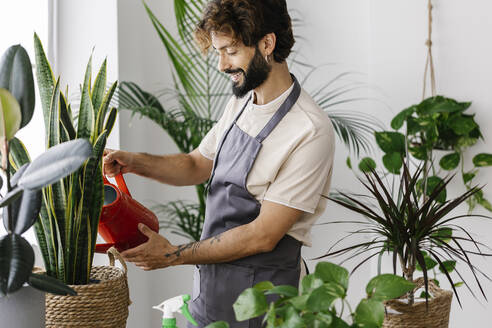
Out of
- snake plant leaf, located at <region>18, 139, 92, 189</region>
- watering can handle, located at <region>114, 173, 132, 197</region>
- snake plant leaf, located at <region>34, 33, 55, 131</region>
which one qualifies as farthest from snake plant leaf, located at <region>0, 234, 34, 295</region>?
watering can handle, located at <region>114, 173, 132, 197</region>

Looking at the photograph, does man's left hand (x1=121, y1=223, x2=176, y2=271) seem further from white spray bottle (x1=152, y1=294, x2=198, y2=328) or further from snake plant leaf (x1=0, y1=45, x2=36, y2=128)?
snake plant leaf (x1=0, y1=45, x2=36, y2=128)

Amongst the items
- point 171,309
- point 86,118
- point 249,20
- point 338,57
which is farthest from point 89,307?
point 338,57

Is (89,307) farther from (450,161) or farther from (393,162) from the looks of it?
(450,161)

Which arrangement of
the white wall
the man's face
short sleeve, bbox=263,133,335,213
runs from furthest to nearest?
the white wall, the man's face, short sleeve, bbox=263,133,335,213

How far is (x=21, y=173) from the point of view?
832 mm

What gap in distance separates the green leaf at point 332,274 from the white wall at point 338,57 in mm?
2149

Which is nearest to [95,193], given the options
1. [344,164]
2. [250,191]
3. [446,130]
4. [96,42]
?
[250,191]

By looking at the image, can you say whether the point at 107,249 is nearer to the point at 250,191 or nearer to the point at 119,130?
the point at 250,191

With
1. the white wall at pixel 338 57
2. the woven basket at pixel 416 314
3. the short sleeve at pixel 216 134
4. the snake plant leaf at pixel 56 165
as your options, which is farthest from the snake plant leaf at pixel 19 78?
the white wall at pixel 338 57

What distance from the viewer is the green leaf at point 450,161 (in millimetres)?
2963

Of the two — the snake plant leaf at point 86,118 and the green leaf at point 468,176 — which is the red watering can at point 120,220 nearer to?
the snake plant leaf at point 86,118

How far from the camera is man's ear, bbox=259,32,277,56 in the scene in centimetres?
183

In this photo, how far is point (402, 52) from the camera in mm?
3273

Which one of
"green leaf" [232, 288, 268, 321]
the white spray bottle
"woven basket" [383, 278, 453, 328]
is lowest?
"woven basket" [383, 278, 453, 328]
